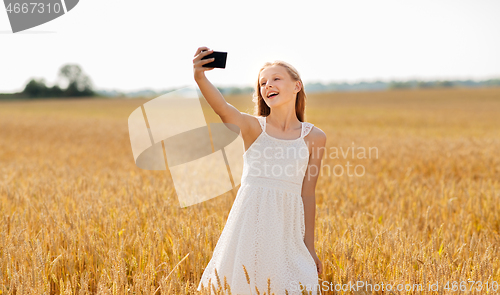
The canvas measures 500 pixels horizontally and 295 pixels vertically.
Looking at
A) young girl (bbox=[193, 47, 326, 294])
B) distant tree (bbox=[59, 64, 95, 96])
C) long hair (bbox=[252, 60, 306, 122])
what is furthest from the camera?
distant tree (bbox=[59, 64, 95, 96])

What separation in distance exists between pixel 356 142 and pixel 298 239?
976 cm

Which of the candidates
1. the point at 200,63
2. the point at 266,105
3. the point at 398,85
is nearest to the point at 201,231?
the point at 266,105

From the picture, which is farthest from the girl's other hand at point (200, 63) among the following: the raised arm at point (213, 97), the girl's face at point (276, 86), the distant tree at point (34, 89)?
the distant tree at point (34, 89)

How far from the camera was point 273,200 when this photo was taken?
2100 mm

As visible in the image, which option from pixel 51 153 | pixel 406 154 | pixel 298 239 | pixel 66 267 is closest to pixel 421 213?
pixel 298 239

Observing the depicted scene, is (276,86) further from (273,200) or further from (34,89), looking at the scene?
(34,89)

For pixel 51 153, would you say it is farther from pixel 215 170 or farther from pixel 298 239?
pixel 298 239

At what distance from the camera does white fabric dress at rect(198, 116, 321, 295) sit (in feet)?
6.79

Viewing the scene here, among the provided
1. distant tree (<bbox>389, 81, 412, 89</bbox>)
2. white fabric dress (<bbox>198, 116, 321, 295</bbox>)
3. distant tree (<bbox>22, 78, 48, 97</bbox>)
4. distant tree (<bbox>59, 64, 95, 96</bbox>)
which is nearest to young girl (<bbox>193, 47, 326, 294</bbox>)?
white fabric dress (<bbox>198, 116, 321, 295</bbox>)

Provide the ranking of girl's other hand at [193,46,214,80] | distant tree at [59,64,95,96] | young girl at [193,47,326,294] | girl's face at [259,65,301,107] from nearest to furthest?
girl's other hand at [193,46,214,80], young girl at [193,47,326,294], girl's face at [259,65,301,107], distant tree at [59,64,95,96]

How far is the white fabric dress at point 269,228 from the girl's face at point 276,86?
19 centimetres

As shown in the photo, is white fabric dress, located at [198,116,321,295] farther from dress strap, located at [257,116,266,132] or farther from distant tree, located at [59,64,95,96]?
distant tree, located at [59,64,95,96]

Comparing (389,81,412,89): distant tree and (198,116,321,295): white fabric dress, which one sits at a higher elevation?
(389,81,412,89): distant tree

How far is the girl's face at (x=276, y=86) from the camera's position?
2201 mm
